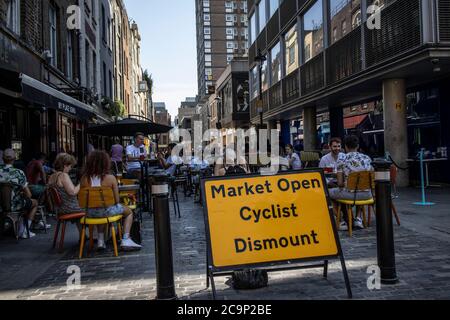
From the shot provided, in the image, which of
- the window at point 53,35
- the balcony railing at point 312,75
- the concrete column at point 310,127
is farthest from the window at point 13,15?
the concrete column at point 310,127

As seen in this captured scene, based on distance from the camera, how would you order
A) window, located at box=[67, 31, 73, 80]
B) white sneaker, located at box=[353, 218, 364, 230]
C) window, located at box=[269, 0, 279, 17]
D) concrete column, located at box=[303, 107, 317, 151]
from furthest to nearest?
window, located at box=[269, 0, 279, 17] → concrete column, located at box=[303, 107, 317, 151] → window, located at box=[67, 31, 73, 80] → white sneaker, located at box=[353, 218, 364, 230]

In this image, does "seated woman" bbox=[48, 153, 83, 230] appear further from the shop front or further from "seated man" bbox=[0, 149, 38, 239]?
the shop front

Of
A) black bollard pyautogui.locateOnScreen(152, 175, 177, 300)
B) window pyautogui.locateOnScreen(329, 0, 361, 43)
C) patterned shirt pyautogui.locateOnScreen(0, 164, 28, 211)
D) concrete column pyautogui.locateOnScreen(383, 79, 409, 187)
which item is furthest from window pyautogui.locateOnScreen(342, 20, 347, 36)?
black bollard pyautogui.locateOnScreen(152, 175, 177, 300)

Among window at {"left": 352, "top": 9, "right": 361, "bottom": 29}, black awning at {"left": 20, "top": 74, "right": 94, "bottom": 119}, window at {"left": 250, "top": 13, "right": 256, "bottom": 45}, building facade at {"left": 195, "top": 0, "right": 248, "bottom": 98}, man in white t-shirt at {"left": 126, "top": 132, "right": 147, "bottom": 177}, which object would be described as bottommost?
man in white t-shirt at {"left": 126, "top": 132, "right": 147, "bottom": 177}

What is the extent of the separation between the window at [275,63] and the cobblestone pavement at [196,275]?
19.3 meters

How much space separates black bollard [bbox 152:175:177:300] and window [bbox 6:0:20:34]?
9043 mm

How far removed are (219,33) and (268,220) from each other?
103941 millimetres

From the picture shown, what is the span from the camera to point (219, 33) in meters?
104

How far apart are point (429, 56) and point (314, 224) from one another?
26.0ft

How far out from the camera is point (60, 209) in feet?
22.5

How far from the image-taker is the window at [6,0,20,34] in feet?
36.4

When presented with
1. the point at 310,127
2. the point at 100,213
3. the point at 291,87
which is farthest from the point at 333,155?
the point at 291,87

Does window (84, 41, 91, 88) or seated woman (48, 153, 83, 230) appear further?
window (84, 41, 91, 88)
